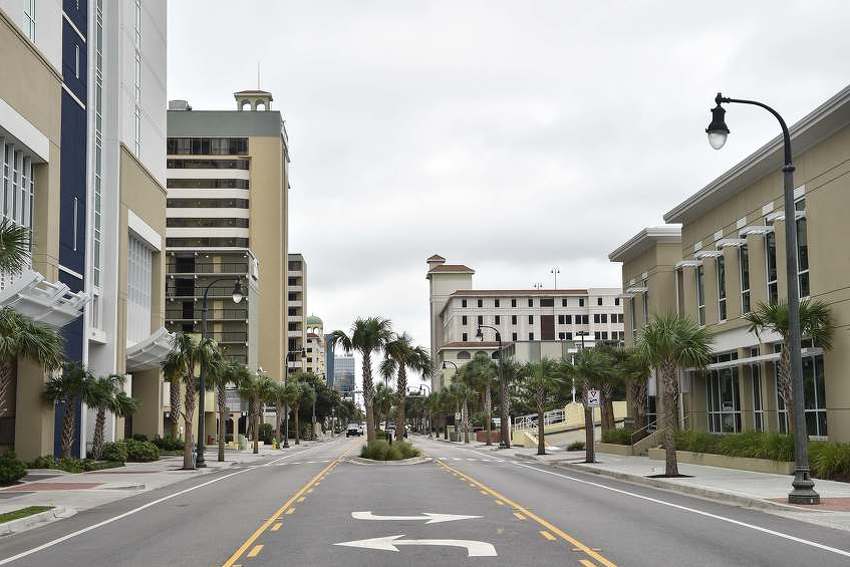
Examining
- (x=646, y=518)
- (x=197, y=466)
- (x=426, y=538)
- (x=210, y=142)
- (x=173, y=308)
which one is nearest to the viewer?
(x=426, y=538)

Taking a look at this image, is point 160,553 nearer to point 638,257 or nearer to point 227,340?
point 638,257

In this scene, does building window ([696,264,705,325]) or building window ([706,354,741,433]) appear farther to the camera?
building window ([696,264,705,325])

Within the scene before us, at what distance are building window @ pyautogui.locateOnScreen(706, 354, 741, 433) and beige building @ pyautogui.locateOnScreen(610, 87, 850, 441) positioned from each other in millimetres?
42

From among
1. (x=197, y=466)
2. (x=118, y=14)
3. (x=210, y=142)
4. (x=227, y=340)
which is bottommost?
(x=197, y=466)

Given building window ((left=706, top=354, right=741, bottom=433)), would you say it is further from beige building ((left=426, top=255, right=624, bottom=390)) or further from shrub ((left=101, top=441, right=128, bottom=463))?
beige building ((left=426, top=255, right=624, bottom=390))

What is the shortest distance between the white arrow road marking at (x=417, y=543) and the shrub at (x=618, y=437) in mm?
37120

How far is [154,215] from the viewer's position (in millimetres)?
60594

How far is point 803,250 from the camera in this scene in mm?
33844

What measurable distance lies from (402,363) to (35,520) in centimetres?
4529

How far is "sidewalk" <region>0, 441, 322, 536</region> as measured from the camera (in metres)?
21.6

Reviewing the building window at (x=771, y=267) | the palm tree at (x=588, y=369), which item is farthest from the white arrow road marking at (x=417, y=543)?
the palm tree at (x=588, y=369)

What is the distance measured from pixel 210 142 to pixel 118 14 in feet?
235

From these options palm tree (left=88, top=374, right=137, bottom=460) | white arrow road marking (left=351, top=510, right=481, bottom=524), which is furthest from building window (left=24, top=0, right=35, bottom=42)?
white arrow road marking (left=351, top=510, right=481, bottom=524)

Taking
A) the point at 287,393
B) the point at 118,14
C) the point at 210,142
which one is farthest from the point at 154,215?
the point at 210,142
